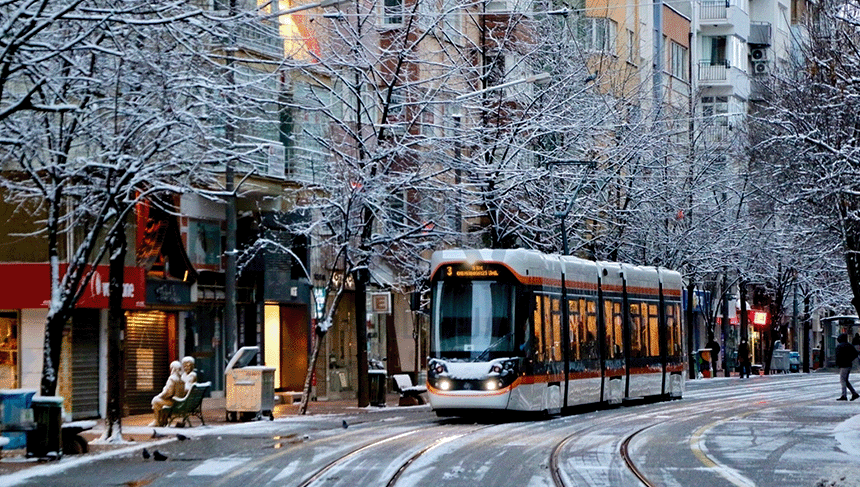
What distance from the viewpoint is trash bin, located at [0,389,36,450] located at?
75.0 ft

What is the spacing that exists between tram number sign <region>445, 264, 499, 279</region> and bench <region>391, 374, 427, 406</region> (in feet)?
30.4

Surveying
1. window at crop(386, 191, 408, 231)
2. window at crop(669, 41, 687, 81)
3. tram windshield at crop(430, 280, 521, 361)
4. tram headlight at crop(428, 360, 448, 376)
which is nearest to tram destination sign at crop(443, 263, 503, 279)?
tram windshield at crop(430, 280, 521, 361)

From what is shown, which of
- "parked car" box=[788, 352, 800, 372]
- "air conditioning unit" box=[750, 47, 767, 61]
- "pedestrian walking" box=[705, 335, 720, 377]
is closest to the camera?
"pedestrian walking" box=[705, 335, 720, 377]

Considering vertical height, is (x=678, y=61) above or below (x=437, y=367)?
above

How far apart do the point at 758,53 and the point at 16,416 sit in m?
75.1

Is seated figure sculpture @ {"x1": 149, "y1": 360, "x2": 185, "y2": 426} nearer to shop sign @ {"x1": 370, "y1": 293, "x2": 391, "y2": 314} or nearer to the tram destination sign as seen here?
the tram destination sign

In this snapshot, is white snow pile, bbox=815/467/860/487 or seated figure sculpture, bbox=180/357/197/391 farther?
seated figure sculpture, bbox=180/357/197/391

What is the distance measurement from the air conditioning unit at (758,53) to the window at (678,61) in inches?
560

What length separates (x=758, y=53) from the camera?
3659 inches

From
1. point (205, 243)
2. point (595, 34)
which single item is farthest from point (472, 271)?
point (595, 34)

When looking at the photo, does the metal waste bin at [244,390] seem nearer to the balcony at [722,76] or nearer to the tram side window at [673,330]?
the tram side window at [673,330]

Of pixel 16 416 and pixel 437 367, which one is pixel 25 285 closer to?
pixel 437 367

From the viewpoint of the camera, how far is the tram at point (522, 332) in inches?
1229

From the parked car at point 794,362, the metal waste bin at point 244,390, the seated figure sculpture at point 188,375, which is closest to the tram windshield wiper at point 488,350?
the metal waste bin at point 244,390
